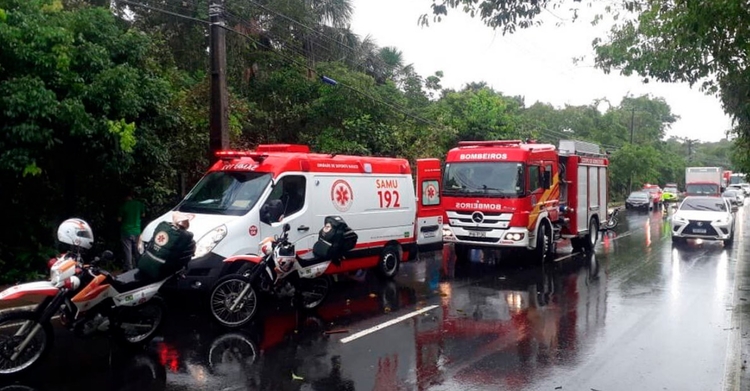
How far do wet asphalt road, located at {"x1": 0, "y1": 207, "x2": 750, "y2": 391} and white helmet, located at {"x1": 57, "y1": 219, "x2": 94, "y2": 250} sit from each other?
1.31 metres

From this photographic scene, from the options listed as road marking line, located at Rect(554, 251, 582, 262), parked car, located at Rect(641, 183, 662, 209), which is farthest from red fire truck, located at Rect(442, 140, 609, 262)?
parked car, located at Rect(641, 183, 662, 209)

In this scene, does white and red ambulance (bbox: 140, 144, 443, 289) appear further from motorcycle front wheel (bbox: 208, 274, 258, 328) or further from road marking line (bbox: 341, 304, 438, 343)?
road marking line (bbox: 341, 304, 438, 343)

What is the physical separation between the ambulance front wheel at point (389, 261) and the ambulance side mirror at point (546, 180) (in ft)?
15.2

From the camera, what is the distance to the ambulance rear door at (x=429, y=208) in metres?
14.3

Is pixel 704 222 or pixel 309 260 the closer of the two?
pixel 309 260

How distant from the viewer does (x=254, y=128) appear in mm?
20312

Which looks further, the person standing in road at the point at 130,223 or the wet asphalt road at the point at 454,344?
the person standing in road at the point at 130,223

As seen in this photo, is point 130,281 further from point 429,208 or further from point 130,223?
point 429,208

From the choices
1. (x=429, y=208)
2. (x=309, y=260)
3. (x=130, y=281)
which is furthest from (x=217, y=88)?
(x=130, y=281)

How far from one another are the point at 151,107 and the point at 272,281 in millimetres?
4767

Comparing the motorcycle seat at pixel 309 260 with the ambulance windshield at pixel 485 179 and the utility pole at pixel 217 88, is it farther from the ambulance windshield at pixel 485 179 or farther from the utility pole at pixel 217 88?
the ambulance windshield at pixel 485 179

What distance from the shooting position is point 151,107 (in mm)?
11375

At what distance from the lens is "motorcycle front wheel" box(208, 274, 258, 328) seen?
26.7ft

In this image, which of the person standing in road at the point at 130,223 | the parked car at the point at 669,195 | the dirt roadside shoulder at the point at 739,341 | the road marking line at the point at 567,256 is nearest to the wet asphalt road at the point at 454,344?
the dirt roadside shoulder at the point at 739,341
